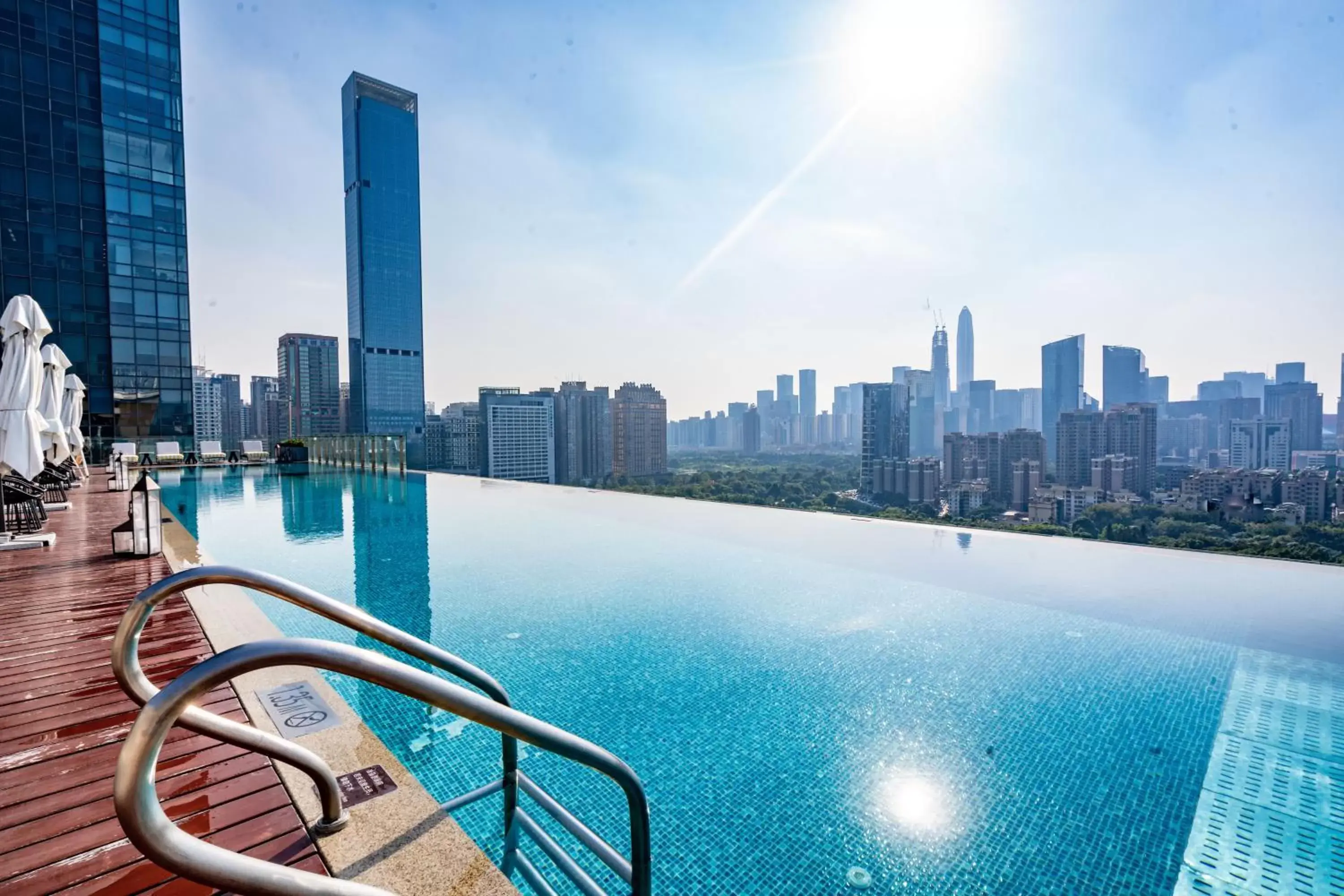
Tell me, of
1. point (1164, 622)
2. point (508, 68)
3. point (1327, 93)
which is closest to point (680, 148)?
point (508, 68)

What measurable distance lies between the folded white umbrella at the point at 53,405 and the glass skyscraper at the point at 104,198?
40.7 ft

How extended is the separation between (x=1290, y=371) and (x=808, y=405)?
44.4 metres

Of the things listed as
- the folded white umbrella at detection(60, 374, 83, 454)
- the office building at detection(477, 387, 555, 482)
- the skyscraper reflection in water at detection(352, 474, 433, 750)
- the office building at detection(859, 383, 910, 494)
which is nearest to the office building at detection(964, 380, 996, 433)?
the office building at detection(859, 383, 910, 494)

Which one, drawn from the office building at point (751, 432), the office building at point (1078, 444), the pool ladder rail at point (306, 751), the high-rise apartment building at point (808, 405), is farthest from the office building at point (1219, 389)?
the pool ladder rail at point (306, 751)

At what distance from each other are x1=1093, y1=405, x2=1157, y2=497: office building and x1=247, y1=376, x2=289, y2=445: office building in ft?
120

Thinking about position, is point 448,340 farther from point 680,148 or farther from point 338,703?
point 338,703

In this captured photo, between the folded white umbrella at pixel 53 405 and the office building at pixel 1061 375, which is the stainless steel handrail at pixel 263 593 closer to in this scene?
the folded white umbrella at pixel 53 405

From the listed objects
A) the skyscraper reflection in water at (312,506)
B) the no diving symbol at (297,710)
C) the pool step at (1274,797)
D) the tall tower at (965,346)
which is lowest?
the pool step at (1274,797)

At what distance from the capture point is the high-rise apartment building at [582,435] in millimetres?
39062

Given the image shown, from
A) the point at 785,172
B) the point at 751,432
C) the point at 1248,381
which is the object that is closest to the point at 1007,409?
the point at 1248,381

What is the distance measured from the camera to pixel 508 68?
1035 centimetres

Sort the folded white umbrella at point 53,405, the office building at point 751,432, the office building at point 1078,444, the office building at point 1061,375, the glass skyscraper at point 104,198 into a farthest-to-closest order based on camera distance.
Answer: the office building at point 751,432 < the office building at point 1061,375 < the office building at point 1078,444 < the glass skyscraper at point 104,198 < the folded white umbrella at point 53,405

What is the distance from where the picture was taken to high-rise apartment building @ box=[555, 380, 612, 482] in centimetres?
3906

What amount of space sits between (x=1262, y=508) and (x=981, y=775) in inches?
447
